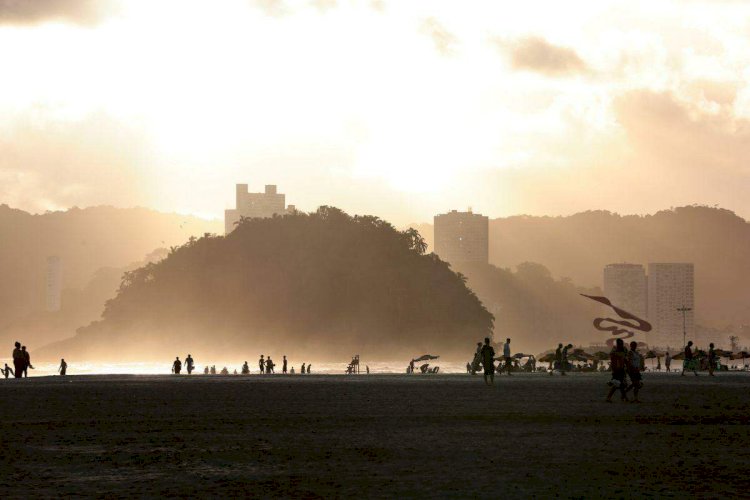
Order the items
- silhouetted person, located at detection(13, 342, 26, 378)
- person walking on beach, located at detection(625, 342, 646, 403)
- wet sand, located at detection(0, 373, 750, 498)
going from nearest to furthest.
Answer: wet sand, located at detection(0, 373, 750, 498) → person walking on beach, located at detection(625, 342, 646, 403) → silhouetted person, located at detection(13, 342, 26, 378)

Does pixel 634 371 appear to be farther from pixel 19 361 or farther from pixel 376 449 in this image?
pixel 19 361

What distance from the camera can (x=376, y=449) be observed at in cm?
1789

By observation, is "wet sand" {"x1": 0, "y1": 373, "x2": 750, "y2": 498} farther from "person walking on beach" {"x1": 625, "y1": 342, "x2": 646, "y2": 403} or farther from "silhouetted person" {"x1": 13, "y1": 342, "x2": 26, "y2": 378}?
"silhouetted person" {"x1": 13, "y1": 342, "x2": 26, "y2": 378}

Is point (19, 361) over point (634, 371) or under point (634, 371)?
over

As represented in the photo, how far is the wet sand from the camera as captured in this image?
44.2 ft

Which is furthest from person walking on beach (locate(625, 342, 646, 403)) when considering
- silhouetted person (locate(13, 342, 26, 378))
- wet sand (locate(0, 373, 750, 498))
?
silhouetted person (locate(13, 342, 26, 378))

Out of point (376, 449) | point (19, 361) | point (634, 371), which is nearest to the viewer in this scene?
point (376, 449)

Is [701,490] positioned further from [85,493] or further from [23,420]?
[23,420]

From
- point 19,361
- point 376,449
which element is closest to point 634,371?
point 376,449

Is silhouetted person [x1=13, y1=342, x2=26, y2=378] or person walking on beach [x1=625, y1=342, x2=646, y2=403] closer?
person walking on beach [x1=625, y1=342, x2=646, y2=403]

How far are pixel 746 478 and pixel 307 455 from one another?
594 cm

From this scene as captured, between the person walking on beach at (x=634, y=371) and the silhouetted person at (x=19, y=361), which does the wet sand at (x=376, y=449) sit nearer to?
the person walking on beach at (x=634, y=371)

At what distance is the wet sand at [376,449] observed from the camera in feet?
44.2

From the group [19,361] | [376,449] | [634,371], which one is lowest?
[376,449]
